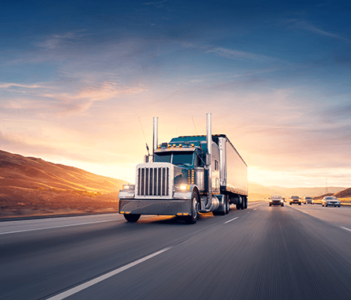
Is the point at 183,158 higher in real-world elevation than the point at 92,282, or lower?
higher

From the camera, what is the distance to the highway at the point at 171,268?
4.79 m

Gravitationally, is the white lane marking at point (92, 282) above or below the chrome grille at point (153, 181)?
below

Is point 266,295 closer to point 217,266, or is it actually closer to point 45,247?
point 217,266

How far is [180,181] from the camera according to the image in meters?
16.0

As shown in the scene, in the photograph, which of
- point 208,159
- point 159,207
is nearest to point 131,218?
point 159,207

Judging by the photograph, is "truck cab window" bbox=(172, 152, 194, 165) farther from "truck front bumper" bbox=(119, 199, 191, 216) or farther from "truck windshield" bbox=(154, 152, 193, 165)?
"truck front bumper" bbox=(119, 199, 191, 216)

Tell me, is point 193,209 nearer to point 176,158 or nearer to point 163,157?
point 176,158

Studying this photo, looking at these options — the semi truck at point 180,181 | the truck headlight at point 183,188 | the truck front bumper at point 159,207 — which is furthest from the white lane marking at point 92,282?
the truck headlight at point 183,188

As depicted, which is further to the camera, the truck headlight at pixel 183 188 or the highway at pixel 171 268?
the truck headlight at pixel 183 188

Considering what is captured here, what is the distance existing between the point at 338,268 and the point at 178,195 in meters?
8.73

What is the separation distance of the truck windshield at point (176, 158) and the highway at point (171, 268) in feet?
23.4

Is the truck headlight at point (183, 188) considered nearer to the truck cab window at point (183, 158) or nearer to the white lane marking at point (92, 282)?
the truck cab window at point (183, 158)

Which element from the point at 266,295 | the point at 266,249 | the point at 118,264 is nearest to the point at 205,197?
the point at 266,249

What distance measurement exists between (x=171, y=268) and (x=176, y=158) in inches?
445
